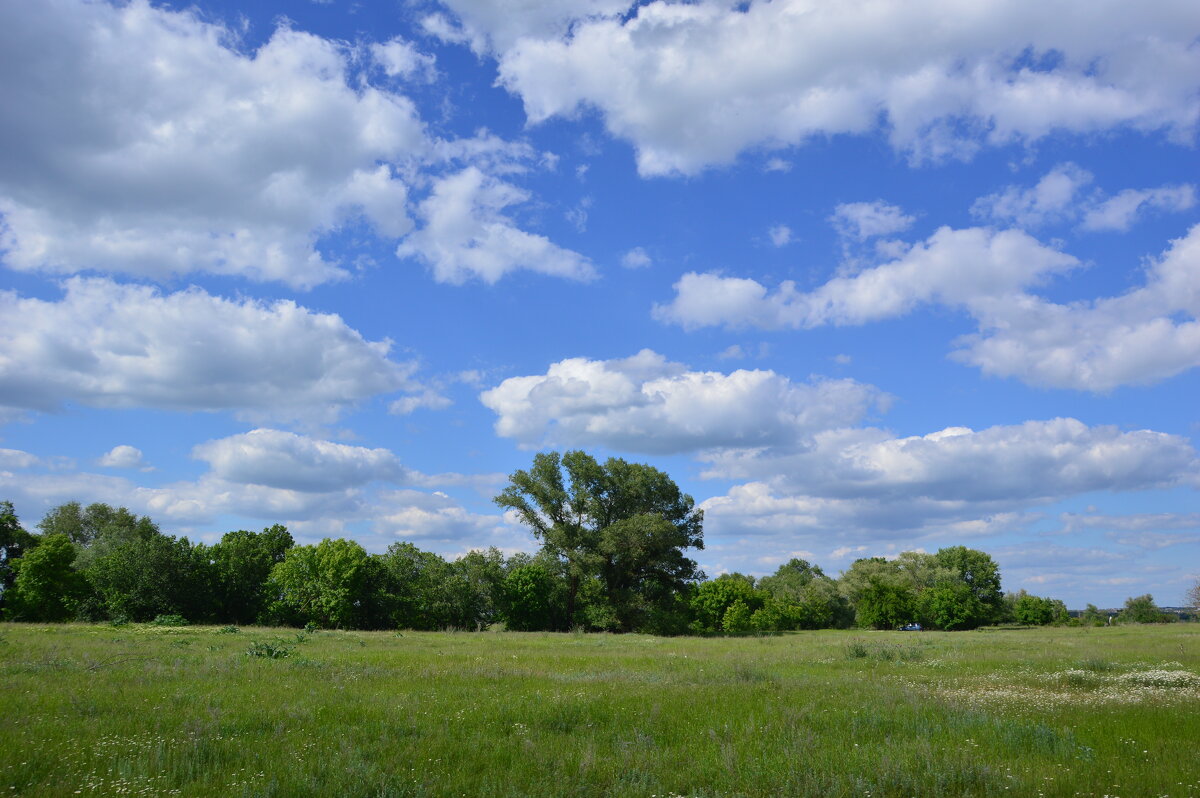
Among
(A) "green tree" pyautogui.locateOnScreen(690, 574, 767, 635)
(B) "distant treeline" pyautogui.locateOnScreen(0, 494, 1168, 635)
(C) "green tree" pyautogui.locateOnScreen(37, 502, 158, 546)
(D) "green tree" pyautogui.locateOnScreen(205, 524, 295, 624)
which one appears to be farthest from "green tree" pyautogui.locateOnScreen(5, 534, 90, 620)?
(A) "green tree" pyautogui.locateOnScreen(690, 574, 767, 635)

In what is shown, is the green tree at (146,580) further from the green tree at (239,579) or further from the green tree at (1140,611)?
the green tree at (1140,611)

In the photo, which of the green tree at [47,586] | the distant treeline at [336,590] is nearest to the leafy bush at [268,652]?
the distant treeline at [336,590]

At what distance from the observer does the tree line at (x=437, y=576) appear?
188 ft

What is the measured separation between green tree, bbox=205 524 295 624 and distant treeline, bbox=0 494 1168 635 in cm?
9

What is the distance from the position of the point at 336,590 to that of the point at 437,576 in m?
9.66

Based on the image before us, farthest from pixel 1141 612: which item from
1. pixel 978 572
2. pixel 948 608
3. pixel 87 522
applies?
pixel 87 522

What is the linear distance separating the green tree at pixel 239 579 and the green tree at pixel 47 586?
10.4 m

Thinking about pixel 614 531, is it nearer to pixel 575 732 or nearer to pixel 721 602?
pixel 721 602

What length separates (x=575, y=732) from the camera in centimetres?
1141

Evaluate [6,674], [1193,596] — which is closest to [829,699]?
[6,674]

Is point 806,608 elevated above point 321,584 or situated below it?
below

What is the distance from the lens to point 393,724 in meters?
11.3

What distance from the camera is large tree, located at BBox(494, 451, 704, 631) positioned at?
6325 centimetres

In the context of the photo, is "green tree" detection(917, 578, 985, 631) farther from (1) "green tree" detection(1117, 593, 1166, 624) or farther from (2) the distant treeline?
(1) "green tree" detection(1117, 593, 1166, 624)
